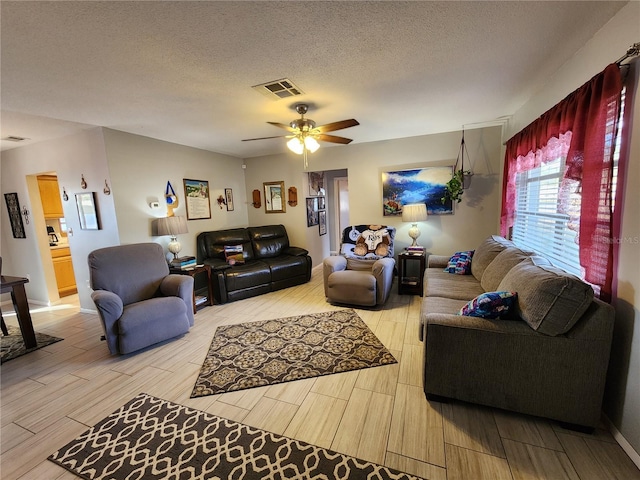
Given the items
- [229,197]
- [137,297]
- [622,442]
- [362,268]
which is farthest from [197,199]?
[622,442]

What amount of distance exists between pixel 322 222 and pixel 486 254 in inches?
146

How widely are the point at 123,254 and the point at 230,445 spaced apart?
7.89ft

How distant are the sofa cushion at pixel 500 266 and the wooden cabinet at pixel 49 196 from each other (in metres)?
6.38

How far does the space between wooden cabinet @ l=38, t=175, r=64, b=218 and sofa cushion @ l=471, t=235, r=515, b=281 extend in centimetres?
642

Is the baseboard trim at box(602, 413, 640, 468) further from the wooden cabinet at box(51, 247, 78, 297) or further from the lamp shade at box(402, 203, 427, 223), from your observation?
the wooden cabinet at box(51, 247, 78, 297)

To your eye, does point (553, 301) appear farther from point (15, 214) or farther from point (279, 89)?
point (15, 214)

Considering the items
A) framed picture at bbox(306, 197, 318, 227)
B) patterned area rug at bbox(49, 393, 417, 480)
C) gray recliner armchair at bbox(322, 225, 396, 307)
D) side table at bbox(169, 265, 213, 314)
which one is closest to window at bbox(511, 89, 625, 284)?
gray recliner armchair at bbox(322, 225, 396, 307)

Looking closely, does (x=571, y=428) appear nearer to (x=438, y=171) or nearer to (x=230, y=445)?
(x=230, y=445)

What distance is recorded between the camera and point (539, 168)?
2.61m

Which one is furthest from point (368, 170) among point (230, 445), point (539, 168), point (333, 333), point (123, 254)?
point (230, 445)

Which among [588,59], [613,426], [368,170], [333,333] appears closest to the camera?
[613,426]

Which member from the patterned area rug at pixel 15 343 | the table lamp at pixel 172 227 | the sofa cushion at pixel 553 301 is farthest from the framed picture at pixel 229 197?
the sofa cushion at pixel 553 301

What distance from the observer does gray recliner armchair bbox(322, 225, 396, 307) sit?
11.0 ft

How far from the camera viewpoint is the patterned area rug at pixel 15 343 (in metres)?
2.67
